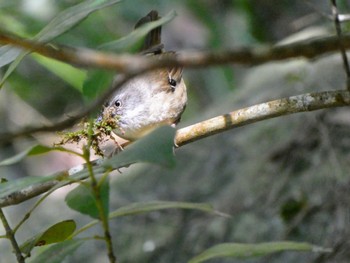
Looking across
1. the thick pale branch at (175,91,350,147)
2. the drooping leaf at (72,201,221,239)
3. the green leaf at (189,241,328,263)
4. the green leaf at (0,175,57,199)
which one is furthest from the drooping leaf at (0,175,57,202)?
the thick pale branch at (175,91,350,147)

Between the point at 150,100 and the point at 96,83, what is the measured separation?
2701 mm

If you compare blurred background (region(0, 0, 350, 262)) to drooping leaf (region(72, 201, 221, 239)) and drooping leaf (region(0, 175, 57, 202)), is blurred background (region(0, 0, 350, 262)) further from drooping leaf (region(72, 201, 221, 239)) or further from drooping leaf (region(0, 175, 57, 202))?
drooping leaf (region(0, 175, 57, 202))

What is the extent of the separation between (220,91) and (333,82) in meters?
2.10

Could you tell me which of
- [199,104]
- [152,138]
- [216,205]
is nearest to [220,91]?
[199,104]

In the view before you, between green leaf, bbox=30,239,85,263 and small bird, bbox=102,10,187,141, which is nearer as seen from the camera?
green leaf, bbox=30,239,85,263

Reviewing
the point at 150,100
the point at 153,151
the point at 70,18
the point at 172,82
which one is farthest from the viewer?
the point at 172,82

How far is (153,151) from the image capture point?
1341 mm

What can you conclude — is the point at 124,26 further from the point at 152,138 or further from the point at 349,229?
the point at 152,138

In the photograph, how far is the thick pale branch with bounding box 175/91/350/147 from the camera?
1954mm

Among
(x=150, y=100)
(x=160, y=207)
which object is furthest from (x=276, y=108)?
(x=150, y=100)

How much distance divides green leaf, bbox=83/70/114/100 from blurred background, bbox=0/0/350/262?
141 cm

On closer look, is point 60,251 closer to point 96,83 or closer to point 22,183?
point 22,183

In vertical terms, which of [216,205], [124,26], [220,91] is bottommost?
[216,205]

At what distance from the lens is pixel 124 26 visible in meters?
6.56
